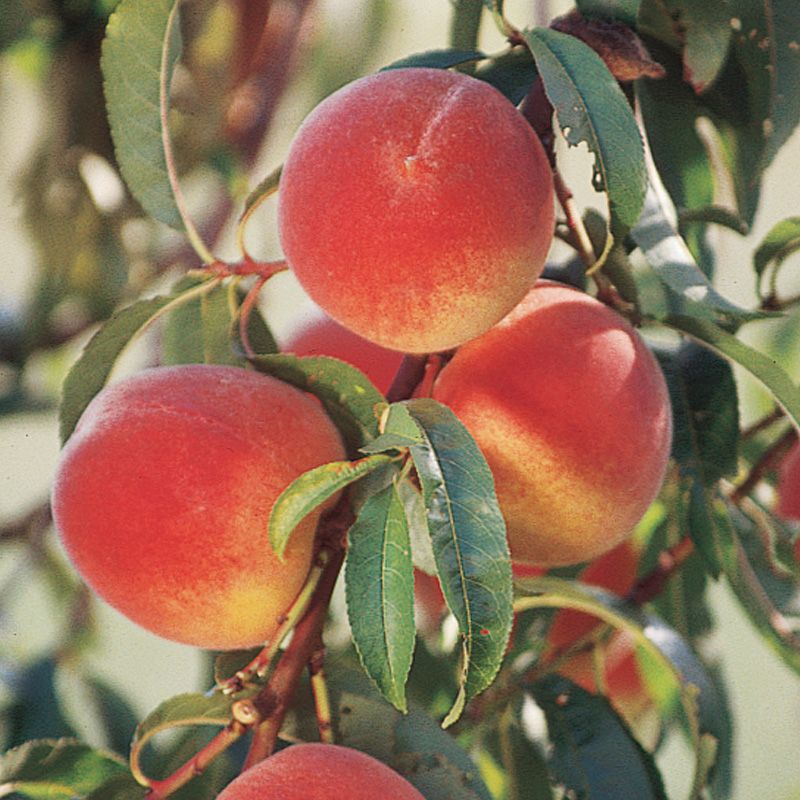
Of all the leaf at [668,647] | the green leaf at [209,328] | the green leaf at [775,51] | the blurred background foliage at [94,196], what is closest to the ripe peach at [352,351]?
the green leaf at [209,328]

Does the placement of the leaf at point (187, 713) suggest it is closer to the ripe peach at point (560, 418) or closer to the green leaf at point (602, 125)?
the ripe peach at point (560, 418)

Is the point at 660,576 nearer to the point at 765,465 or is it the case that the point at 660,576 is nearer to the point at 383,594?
the point at 765,465

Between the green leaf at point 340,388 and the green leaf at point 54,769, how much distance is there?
22 cm

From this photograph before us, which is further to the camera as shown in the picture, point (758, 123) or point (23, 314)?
point (23, 314)

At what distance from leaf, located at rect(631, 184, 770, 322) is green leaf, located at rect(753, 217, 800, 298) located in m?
0.13

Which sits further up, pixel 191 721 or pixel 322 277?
pixel 322 277

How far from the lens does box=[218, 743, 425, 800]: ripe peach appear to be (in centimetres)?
53

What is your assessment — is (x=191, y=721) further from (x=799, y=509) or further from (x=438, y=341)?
(x=799, y=509)

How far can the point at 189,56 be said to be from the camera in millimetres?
1245

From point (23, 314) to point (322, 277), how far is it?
2.67 feet

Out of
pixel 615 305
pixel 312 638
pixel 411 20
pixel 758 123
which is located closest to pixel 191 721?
pixel 312 638

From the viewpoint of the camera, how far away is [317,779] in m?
0.53

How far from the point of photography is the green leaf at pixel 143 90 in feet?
2.28

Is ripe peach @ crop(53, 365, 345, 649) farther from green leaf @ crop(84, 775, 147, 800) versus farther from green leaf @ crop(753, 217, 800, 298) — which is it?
green leaf @ crop(753, 217, 800, 298)
